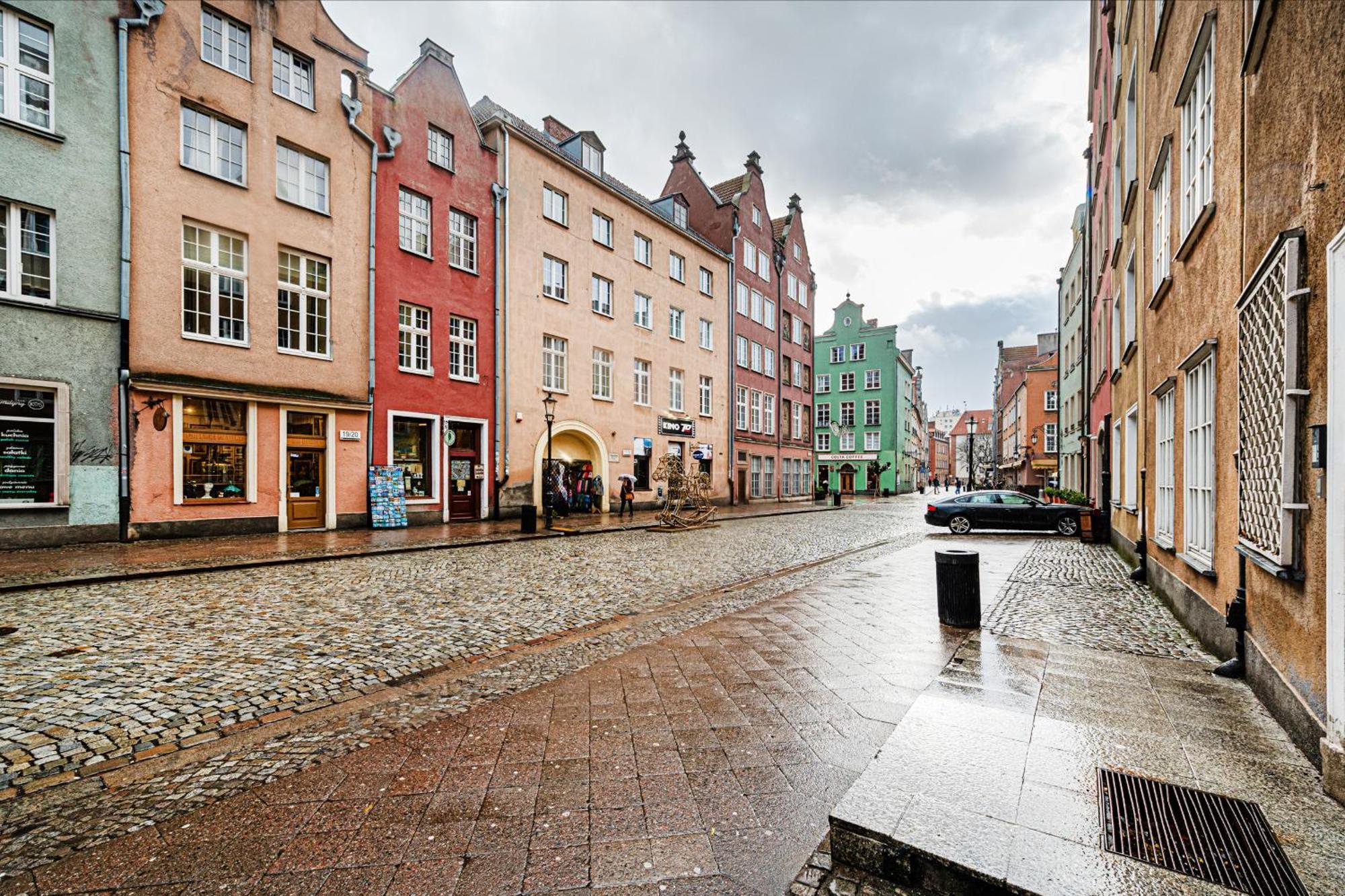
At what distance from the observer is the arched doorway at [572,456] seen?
22.2 metres

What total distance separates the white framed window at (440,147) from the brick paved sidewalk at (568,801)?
19463mm

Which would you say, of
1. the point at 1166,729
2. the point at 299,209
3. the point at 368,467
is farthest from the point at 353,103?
the point at 1166,729

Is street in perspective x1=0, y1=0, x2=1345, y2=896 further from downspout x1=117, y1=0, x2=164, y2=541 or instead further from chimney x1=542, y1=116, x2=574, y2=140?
chimney x1=542, y1=116, x2=574, y2=140

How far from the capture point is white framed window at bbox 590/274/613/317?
25.3 meters

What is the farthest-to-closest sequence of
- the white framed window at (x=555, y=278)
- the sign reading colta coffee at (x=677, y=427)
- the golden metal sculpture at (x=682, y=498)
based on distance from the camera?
1. the sign reading colta coffee at (x=677, y=427)
2. the white framed window at (x=555, y=278)
3. the golden metal sculpture at (x=682, y=498)

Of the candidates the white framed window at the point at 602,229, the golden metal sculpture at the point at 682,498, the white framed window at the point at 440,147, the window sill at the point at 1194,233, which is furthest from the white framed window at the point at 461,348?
the window sill at the point at 1194,233

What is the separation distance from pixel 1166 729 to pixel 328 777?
477 centimetres

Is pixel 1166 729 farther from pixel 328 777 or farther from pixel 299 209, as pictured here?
pixel 299 209

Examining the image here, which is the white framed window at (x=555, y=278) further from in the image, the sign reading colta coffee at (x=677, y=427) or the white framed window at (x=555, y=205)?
the sign reading colta coffee at (x=677, y=427)

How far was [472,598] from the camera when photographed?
8078 mm

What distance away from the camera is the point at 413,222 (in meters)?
19.0

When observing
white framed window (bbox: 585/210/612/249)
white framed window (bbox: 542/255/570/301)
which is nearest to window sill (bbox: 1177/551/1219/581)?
white framed window (bbox: 542/255/570/301)

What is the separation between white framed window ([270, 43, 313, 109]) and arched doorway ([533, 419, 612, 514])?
11.7 m

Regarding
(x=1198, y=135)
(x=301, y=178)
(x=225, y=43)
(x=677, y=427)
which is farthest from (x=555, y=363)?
(x=1198, y=135)
